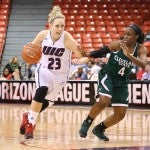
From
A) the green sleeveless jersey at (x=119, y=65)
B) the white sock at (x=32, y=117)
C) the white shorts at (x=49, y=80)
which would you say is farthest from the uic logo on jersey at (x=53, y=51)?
the white sock at (x=32, y=117)

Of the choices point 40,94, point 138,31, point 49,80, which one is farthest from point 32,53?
point 138,31

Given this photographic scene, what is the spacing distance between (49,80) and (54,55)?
35 cm

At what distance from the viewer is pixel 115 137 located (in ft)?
25.4

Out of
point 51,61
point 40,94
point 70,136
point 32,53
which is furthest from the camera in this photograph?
point 70,136

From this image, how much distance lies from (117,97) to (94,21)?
1487cm

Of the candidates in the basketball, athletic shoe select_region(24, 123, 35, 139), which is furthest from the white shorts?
athletic shoe select_region(24, 123, 35, 139)

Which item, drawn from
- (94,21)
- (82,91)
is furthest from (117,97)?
(94,21)

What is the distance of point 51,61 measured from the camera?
7.34 metres

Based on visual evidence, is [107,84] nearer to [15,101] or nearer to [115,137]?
[115,137]

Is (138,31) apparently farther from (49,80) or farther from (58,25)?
(49,80)

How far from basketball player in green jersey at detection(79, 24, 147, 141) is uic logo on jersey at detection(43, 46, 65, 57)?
41 cm

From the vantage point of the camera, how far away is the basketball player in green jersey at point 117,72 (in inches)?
275

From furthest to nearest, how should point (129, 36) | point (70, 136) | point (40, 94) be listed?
point (70, 136) → point (40, 94) → point (129, 36)

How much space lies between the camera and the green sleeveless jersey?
707 cm
